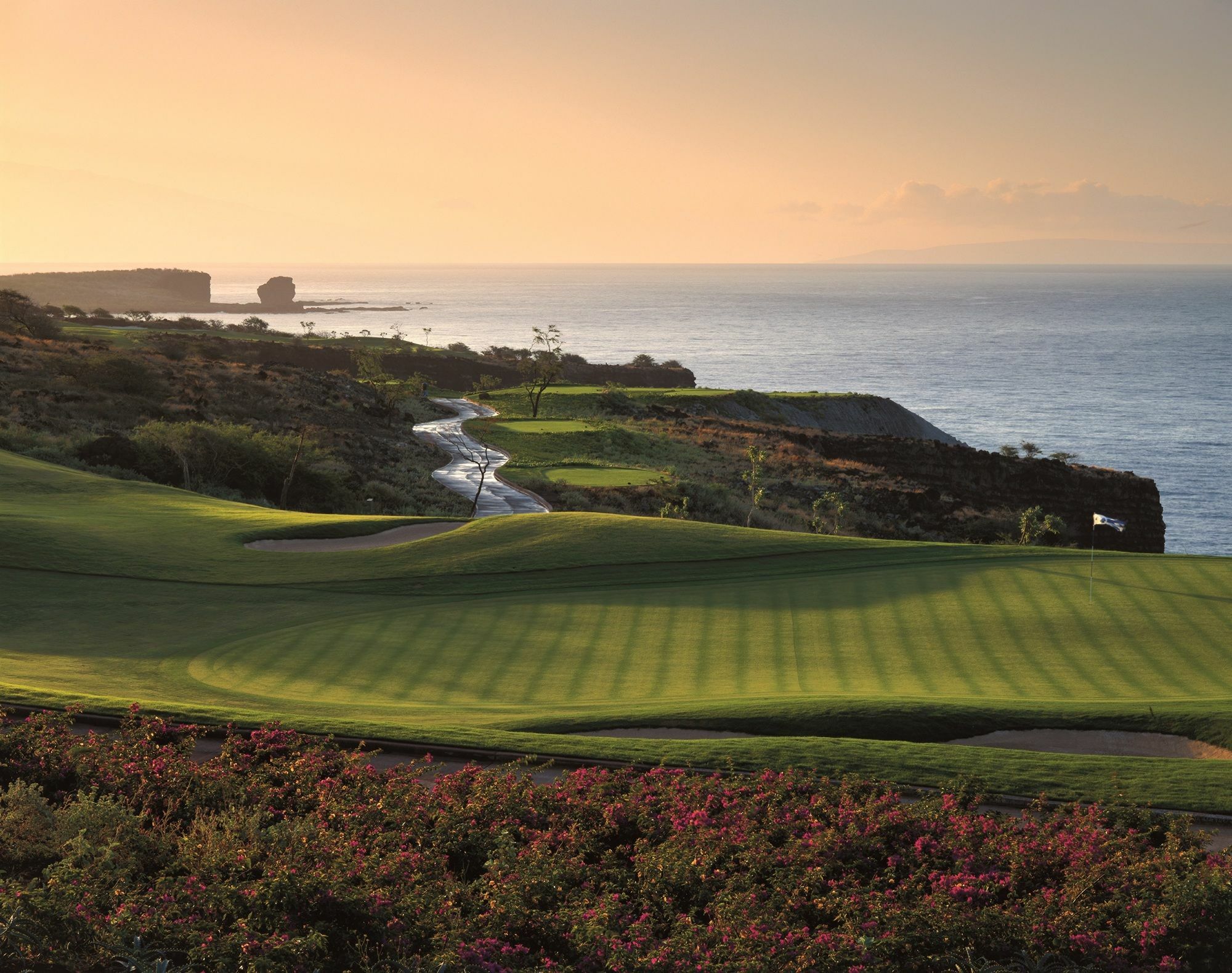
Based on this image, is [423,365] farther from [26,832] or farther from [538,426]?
[26,832]

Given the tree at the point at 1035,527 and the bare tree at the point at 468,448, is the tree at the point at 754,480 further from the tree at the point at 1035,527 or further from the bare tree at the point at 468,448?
the bare tree at the point at 468,448

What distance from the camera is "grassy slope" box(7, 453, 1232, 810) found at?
1256 cm

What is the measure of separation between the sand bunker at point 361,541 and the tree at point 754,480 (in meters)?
16.5

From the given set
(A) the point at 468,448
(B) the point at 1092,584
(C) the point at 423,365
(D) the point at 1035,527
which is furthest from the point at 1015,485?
(C) the point at 423,365

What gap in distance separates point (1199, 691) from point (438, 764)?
1060 cm

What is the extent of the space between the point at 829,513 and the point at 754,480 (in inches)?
246

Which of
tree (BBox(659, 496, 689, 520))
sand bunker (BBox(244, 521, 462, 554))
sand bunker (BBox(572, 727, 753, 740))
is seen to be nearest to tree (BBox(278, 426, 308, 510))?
tree (BBox(659, 496, 689, 520))

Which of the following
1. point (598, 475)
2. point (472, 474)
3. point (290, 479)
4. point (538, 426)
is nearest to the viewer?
point (290, 479)

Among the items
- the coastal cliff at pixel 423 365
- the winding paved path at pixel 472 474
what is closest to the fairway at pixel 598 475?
the winding paved path at pixel 472 474

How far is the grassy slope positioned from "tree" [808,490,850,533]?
20.1 meters

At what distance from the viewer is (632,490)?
151ft

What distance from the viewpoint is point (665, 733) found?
12.6 meters

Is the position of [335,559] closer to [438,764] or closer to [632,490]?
[438,764]

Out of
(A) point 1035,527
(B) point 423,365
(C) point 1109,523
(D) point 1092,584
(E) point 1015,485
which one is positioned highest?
(B) point 423,365
